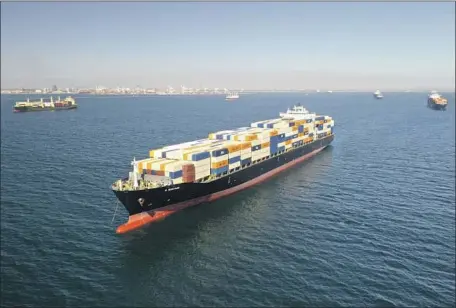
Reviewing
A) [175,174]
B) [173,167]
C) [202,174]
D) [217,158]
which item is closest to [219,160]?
[217,158]

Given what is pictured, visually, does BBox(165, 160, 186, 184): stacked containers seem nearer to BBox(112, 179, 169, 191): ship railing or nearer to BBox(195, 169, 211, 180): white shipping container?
BBox(112, 179, 169, 191): ship railing

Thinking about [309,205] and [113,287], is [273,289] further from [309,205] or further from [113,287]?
[309,205]

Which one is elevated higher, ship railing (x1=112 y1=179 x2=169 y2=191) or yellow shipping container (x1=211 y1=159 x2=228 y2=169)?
yellow shipping container (x1=211 y1=159 x2=228 y2=169)

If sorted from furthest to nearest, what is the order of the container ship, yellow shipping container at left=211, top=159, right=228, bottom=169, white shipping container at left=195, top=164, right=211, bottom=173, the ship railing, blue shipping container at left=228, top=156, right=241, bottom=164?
blue shipping container at left=228, top=156, right=241, bottom=164
yellow shipping container at left=211, top=159, right=228, bottom=169
white shipping container at left=195, top=164, right=211, bottom=173
the container ship
the ship railing

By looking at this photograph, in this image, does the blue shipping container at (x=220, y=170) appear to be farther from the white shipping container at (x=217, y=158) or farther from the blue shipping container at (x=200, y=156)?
the blue shipping container at (x=200, y=156)

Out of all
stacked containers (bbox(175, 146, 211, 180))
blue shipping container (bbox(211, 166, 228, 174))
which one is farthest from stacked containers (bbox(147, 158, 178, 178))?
blue shipping container (bbox(211, 166, 228, 174))

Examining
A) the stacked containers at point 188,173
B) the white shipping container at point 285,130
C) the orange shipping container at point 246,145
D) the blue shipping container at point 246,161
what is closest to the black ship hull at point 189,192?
the stacked containers at point 188,173

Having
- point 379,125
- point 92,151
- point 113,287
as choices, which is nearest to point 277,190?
point 113,287

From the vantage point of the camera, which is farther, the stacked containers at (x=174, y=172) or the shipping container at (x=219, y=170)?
the shipping container at (x=219, y=170)
